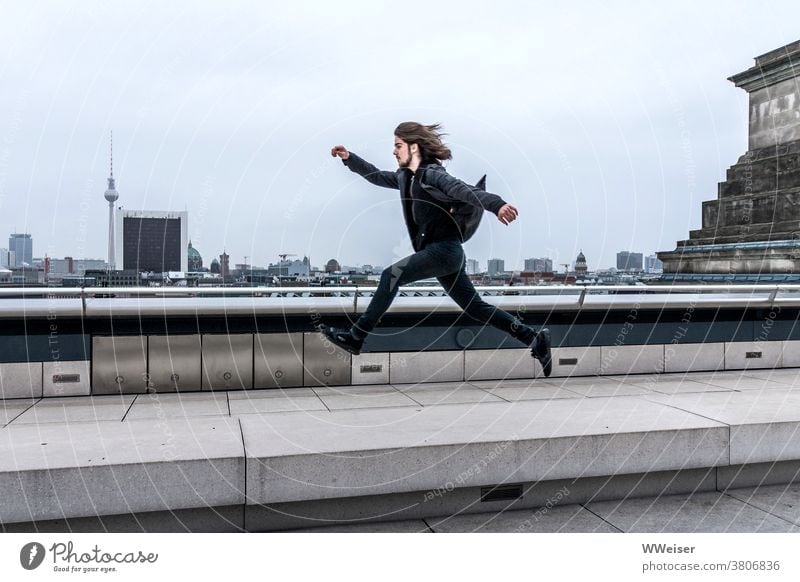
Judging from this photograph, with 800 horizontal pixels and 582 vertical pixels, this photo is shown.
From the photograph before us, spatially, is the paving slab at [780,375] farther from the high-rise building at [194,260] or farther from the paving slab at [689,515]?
the high-rise building at [194,260]

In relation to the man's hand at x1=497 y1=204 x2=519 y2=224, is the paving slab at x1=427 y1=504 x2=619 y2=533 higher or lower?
lower

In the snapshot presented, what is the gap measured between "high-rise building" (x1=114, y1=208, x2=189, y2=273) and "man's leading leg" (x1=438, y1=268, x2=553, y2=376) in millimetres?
2473

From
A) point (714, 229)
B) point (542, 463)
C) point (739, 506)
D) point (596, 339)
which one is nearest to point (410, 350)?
point (596, 339)

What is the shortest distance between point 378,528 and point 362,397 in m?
2.56

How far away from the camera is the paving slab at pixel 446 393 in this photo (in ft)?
22.7

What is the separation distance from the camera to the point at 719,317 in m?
9.34

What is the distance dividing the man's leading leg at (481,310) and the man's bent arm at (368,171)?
938 millimetres

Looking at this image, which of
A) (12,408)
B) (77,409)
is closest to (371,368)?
(77,409)

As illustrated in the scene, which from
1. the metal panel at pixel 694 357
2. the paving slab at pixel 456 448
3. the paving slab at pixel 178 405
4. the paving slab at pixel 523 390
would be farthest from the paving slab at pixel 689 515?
the metal panel at pixel 694 357

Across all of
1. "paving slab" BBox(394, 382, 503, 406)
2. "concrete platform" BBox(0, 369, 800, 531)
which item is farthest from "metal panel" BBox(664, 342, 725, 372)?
"paving slab" BBox(394, 382, 503, 406)

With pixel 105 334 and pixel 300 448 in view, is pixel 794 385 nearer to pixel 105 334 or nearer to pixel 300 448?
pixel 300 448

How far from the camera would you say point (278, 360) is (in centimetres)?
765

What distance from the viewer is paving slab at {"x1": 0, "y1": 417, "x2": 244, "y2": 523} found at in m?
3.99

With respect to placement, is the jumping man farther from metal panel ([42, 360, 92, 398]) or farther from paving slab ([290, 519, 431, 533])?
metal panel ([42, 360, 92, 398])
